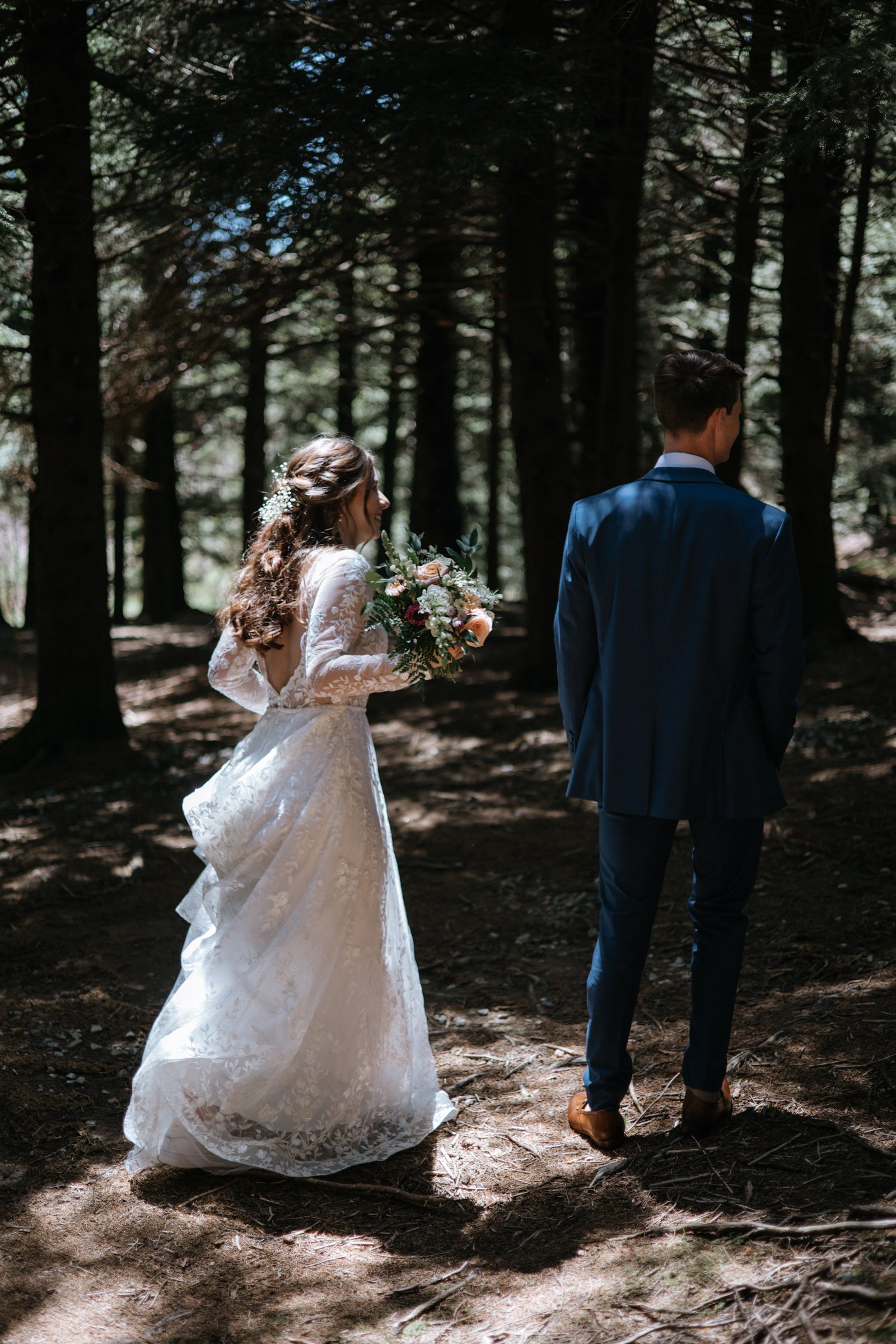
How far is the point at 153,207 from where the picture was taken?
8.40 m

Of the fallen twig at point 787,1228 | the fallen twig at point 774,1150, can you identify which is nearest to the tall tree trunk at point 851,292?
the fallen twig at point 774,1150

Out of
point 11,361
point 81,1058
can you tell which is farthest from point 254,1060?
point 11,361

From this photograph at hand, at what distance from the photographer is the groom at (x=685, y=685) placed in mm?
3287

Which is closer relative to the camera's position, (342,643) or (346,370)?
(342,643)

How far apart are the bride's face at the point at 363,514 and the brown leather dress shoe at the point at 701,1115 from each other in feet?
7.44

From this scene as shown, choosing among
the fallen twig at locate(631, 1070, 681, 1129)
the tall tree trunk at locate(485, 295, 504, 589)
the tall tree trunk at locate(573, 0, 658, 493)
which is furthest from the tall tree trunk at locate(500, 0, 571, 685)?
the fallen twig at locate(631, 1070, 681, 1129)

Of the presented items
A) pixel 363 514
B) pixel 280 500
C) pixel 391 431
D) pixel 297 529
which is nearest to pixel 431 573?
pixel 363 514

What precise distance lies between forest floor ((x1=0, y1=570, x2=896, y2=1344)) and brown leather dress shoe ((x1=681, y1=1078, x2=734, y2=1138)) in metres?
0.05

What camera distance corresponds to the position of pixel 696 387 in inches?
135

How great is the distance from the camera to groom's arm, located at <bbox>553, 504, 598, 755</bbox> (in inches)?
137

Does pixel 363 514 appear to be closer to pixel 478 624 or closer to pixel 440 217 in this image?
pixel 478 624

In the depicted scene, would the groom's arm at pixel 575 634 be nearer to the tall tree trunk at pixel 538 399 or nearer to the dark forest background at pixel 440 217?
the dark forest background at pixel 440 217

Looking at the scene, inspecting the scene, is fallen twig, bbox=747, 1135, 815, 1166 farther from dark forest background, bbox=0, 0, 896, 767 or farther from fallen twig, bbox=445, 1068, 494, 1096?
dark forest background, bbox=0, 0, 896, 767

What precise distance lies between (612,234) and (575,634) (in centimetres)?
759
